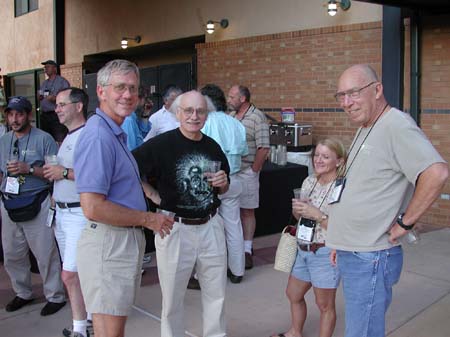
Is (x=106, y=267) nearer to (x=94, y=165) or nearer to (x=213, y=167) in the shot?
(x=94, y=165)

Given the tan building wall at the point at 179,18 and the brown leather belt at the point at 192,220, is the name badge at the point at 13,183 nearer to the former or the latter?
the brown leather belt at the point at 192,220

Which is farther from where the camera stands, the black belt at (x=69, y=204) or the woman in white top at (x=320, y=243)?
the black belt at (x=69, y=204)

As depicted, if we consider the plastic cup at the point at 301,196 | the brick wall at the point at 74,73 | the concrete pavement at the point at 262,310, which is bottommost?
the concrete pavement at the point at 262,310

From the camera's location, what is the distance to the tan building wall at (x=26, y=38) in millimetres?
16219

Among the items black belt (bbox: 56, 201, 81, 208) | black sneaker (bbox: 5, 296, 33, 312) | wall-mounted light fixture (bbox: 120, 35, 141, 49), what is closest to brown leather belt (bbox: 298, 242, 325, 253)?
black belt (bbox: 56, 201, 81, 208)

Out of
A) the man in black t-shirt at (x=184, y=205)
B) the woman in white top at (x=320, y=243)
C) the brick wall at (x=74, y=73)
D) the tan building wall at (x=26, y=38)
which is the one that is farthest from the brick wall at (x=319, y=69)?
the tan building wall at (x=26, y=38)

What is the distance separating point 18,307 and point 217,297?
2024 mm

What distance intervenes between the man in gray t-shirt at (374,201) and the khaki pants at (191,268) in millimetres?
1029

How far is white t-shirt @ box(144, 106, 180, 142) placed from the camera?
5.56m

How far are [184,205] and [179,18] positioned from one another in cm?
951

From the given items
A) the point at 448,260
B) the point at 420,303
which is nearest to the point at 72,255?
the point at 420,303

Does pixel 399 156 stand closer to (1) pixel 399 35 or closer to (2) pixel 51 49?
(1) pixel 399 35

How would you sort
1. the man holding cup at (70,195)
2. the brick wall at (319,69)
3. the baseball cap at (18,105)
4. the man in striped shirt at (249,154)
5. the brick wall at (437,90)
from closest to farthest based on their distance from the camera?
the man holding cup at (70,195) → the baseball cap at (18,105) → the man in striped shirt at (249,154) → the brick wall at (437,90) → the brick wall at (319,69)

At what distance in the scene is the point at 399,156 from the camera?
249cm
